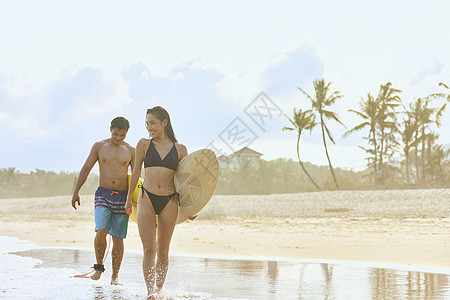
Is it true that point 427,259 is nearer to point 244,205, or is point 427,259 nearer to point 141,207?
point 141,207

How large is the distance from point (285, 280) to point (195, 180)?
1.89 meters

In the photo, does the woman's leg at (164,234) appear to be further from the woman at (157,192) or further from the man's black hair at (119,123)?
the man's black hair at (119,123)

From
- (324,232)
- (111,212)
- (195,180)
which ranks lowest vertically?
(324,232)

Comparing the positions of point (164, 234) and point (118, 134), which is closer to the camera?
point (164, 234)

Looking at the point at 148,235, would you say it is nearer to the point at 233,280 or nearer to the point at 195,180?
the point at 195,180

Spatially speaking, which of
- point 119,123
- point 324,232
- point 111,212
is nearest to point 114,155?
point 119,123

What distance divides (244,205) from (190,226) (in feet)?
26.0

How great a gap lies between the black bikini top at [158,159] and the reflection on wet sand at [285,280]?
1435 mm

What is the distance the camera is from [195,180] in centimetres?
486

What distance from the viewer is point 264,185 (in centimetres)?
4831

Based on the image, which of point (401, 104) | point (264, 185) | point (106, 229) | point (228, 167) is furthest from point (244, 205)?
point (228, 167)

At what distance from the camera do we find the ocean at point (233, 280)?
17.2ft

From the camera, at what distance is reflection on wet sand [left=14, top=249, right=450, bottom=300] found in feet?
17.1

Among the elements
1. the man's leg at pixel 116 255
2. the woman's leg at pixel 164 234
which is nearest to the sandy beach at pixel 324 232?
the man's leg at pixel 116 255
